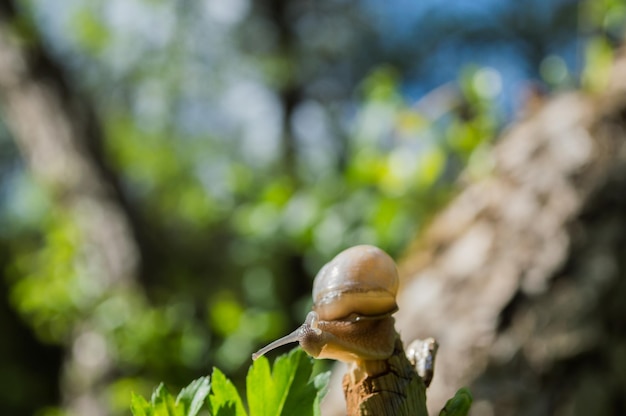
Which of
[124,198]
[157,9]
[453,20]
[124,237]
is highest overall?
[453,20]

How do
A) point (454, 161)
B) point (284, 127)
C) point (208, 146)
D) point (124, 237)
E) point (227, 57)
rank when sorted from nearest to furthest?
point (454, 161) → point (124, 237) → point (284, 127) → point (227, 57) → point (208, 146)

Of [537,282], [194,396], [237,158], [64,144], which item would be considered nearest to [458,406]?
[194,396]

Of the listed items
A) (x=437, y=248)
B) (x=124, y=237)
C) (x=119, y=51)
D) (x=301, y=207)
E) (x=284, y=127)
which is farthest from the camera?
(x=119, y=51)

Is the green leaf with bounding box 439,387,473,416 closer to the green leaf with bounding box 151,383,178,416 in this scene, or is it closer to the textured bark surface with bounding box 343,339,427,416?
the textured bark surface with bounding box 343,339,427,416

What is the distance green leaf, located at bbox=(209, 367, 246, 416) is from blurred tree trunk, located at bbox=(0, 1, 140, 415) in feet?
6.83

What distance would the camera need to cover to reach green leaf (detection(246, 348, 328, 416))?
0.37 m

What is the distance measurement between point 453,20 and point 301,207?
850 centimetres

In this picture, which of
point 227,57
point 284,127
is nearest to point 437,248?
point 284,127

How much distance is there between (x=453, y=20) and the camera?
9.48 meters

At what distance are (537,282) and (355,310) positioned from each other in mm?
818

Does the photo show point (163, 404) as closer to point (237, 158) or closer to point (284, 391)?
point (284, 391)

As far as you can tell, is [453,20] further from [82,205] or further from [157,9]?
[82,205]

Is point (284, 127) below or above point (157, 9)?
below

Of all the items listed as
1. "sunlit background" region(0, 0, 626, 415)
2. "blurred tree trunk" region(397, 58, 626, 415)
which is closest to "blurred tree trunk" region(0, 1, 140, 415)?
"sunlit background" region(0, 0, 626, 415)
